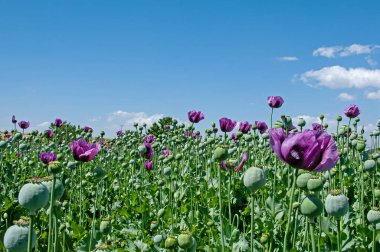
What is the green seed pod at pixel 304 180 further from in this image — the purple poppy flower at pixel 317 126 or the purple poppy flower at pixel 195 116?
the purple poppy flower at pixel 195 116

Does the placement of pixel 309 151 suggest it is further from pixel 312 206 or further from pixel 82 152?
pixel 82 152

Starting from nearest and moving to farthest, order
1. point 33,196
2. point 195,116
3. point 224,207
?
point 33,196 → point 224,207 → point 195,116

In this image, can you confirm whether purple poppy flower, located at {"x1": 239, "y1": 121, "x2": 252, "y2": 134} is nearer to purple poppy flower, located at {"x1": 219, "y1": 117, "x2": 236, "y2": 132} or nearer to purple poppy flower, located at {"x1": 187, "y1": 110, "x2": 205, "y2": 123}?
purple poppy flower, located at {"x1": 187, "y1": 110, "x2": 205, "y2": 123}

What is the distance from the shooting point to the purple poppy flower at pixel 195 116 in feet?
19.4

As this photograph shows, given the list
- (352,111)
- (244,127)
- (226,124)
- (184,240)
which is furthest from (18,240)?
(352,111)

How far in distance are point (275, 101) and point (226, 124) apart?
618 millimetres

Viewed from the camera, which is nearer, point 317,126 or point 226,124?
point 226,124

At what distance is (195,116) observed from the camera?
5.97m

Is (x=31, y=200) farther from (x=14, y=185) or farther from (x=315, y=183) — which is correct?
(x=14, y=185)

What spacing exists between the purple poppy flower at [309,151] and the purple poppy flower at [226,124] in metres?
3.24

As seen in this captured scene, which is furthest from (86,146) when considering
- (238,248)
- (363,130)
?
(363,130)

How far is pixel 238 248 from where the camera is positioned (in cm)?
271

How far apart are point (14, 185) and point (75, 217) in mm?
1334

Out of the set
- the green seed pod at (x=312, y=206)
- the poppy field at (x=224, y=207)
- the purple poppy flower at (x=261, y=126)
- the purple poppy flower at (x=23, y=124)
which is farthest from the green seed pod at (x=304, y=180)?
the purple poppy flower at (x=23, y=124)
